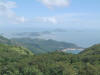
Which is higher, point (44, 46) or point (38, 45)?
point (38, 45)

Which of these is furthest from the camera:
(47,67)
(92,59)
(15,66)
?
(92,59)

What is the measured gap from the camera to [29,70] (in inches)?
754

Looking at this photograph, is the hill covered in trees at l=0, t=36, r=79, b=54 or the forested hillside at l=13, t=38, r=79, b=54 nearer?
the hill covered in trees at l=0, t=36, r=79, b=54

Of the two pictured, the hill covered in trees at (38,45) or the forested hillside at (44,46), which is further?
the forested hillside at (44,46)

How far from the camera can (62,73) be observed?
18734 mm

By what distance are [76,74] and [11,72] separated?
20.6 feet

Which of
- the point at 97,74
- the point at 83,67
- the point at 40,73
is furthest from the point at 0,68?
the point at 97,74

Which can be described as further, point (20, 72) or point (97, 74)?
point (20, 72)

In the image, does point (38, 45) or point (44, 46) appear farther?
point (44, 46)

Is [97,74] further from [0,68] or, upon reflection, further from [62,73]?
[0,68]

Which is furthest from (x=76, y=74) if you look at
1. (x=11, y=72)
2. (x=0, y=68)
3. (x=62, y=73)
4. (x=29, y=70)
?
(x=0, y=68)

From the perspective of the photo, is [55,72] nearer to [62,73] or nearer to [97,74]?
[62,73]

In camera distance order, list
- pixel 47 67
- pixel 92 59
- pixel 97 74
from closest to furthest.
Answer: pixel 97 74, pixel 47 67, pixel 92 59

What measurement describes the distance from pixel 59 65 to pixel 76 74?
2.09m
